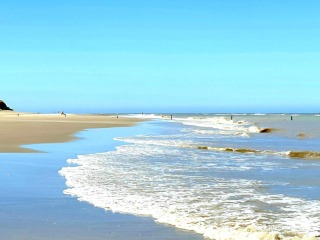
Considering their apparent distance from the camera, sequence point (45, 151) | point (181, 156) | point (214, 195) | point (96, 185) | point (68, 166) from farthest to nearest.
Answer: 1. point (45, 151)
2. point (181, 156)
3. point (68, 166)
4. point (96, 185)
5. point (214, 195)

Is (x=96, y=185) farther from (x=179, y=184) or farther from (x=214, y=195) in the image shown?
(x=214, y=195)

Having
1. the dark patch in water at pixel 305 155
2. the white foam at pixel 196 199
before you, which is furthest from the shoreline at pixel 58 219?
the dark patch in water at pixel 305 155

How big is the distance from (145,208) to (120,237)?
7.06 feet

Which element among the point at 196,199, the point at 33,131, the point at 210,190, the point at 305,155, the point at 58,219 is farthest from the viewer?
the point at 33,131

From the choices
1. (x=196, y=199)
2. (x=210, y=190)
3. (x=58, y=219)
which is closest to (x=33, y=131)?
(x=210, y=190)

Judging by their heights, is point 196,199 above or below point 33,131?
below

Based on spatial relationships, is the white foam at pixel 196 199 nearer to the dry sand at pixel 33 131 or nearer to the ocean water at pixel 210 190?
the ocean water at pixel 210 190

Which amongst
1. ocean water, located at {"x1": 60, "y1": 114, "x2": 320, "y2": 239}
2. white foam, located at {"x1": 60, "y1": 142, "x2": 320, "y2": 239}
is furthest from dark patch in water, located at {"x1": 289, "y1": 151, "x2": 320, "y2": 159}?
white foam, located at {"x1": 60, "y1": 142, "x2": 320, "y2": 239}

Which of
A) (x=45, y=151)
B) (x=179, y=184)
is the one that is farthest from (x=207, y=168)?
(x=45, y=151)

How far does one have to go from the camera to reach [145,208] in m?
9.28

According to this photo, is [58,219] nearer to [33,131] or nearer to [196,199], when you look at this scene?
[196,199]

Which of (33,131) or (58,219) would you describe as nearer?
(58,219)

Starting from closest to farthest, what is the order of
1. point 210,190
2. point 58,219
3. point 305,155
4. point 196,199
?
point 58,219 → point 196,199 → point 210,190 → point 305,155

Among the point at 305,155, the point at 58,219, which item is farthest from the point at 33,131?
the point at 58,219
